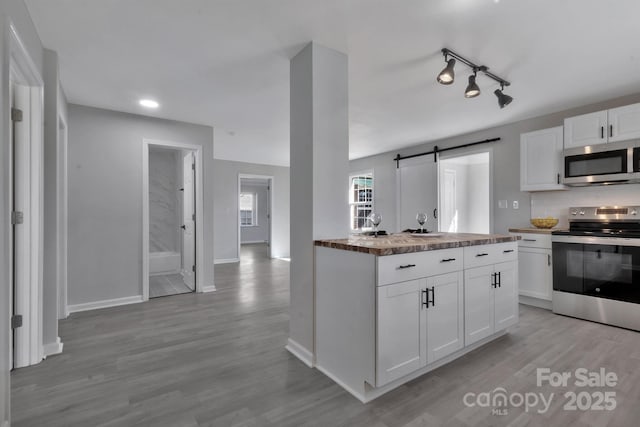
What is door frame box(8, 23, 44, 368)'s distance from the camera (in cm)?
213

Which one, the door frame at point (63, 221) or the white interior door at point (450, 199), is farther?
the white interior door at point (450, 199)

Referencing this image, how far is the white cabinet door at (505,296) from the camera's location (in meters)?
2.53

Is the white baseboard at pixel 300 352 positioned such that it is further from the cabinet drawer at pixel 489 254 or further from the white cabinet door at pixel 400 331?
the cabinet drawer at pixel 489 254

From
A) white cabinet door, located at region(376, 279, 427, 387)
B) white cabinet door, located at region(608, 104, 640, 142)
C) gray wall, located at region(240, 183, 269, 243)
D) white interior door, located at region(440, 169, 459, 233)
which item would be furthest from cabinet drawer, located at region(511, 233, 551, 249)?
gray wall, located at region(240, 183, 269, 243)

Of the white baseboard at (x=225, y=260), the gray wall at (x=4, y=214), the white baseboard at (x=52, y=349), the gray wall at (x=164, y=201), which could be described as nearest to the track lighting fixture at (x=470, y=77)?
the gray wall at (x=4, y=214)

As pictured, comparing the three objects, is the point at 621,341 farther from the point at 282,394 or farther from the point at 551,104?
the point at 282,394

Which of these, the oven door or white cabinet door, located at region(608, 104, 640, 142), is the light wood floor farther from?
white cabinet door, located at region(608, 104, 640, 142)

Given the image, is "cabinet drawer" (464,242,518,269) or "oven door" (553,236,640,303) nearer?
"cabinet drawer" (464,242,518,269)

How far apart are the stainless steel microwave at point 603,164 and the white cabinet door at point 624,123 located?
0.07m

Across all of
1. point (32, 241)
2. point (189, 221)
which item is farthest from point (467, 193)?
point (32, 241)

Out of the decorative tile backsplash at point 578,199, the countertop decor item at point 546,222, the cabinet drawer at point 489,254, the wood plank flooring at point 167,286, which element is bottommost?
the wood plank flooring at point 167,286

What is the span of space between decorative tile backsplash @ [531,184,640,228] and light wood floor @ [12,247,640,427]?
1.40 metres

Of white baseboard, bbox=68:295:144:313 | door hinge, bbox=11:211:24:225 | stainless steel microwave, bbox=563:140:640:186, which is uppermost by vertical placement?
stainless steel microwave, bbox=563:140:640:186

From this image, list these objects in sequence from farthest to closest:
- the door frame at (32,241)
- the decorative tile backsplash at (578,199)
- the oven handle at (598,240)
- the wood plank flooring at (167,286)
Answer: the wood plank flooring at (167,286) → the decorative tile backsplash at (578,199) → the oven handle at (598,240) → the door frame at (32,241)
